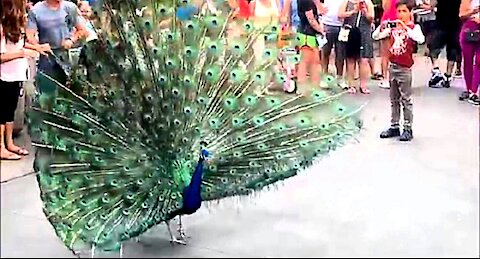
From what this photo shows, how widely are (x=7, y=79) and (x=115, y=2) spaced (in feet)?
1.50

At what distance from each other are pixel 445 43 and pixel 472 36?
0.61m

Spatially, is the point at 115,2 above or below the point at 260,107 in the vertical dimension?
above

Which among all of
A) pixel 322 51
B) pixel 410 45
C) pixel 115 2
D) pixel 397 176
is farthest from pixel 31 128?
pixel 322 51

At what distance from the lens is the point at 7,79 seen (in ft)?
8.42

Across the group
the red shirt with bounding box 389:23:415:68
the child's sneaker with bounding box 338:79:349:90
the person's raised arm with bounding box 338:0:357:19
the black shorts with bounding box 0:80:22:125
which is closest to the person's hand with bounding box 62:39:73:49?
the black shorts with bounding box 0:80:22:125

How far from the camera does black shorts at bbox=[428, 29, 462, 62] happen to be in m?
4.60

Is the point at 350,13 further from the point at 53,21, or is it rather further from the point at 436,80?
the point at 53,21

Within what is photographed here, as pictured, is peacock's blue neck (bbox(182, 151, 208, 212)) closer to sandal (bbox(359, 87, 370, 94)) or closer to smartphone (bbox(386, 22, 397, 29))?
sandal (bbox(359, 87, 370, 94))

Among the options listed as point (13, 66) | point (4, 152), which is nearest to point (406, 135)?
point (13, 66)

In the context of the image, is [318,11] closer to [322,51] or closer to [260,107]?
[322,51]

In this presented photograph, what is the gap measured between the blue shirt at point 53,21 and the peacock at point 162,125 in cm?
70

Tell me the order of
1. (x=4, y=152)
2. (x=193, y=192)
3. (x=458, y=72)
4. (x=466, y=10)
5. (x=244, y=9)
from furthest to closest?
(x=458, y=72) → (x=466, y=10) → (x=244, y=9) → (x=193, y=192) → (x=4, y=152)

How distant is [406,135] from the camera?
3883 millimetres

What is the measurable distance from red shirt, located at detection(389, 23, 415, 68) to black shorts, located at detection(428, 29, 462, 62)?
32.6 inches
